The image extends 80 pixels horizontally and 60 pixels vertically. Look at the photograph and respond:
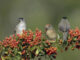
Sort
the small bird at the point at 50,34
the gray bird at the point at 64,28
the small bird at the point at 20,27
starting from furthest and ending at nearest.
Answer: the small bird at the point at 20,27 < the small bird at the point at 50,34 < the gray bird at the point at 64,28

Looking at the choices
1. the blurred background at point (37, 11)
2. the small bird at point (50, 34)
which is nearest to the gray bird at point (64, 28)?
the small bird at point (50, 34)

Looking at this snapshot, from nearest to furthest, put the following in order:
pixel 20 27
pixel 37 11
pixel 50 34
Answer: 1. pixel 50 34
2. pixel 20 27
3. pixel 37 11

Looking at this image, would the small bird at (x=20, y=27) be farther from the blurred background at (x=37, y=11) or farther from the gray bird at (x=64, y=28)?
the blurred background at (x=37, y=11)

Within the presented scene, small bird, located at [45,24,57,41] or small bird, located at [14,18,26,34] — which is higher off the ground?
small bird, located at [14,18,26,34]

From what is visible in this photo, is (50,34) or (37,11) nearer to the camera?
(50,34)

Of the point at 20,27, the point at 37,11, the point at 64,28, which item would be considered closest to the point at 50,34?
the point at 64,28

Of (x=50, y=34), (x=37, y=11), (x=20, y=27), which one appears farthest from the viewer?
(x=37, y=11)

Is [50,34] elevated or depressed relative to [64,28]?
depressed

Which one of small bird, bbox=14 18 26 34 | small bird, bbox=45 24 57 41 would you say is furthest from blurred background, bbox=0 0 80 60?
small bird, bbox=45 24 57 41

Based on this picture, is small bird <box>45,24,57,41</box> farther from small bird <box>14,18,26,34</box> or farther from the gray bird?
small bird <box>14,18,26,34</box>

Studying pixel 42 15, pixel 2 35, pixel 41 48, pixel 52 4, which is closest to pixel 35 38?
pixel 41 48

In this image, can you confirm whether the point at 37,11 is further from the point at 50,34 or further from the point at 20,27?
the point at 50,34

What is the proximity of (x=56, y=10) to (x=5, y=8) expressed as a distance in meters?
4.85

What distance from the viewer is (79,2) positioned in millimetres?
41375
